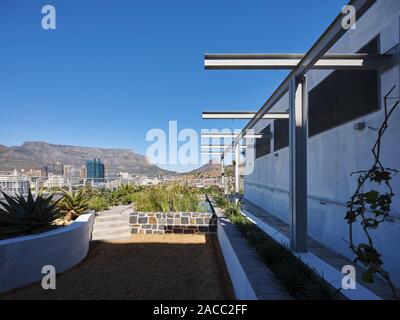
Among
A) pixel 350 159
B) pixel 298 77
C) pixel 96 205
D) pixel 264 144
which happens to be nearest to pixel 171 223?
pixel 96 205

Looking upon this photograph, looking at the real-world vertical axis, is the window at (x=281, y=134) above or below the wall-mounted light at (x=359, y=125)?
above

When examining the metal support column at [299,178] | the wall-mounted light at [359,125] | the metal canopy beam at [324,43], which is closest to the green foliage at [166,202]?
the metal support column at [299,178]

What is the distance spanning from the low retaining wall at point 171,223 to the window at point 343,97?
3292 millimetres

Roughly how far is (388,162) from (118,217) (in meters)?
5.90

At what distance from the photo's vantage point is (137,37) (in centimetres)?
786

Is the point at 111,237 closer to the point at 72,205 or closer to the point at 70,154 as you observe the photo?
the point at 72,205

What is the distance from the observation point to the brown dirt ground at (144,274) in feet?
10.2

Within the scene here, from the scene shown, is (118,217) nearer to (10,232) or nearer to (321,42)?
(10,232)

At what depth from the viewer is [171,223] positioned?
6.26 m

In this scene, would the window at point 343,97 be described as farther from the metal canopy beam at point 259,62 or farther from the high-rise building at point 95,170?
the high-rise building at point 95,170

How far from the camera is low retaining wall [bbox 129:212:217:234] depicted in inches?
→ 245

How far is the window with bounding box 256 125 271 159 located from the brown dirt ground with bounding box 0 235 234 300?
16.1 ft

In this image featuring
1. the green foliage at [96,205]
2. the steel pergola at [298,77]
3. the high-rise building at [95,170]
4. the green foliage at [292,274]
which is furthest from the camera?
the high-rise building at [95,170]
